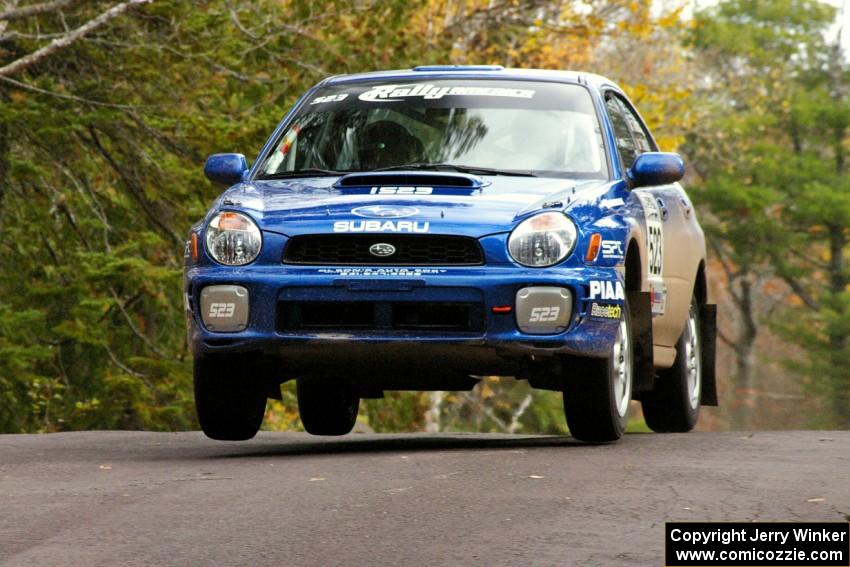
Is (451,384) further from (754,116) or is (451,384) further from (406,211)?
(754,116)

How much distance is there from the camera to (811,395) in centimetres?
5672

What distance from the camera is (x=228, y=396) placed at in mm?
9445

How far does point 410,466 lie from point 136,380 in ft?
34.3

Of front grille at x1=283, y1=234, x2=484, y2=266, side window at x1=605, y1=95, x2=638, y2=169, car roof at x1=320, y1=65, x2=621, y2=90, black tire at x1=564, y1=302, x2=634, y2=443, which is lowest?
black tire at x1=564, y1=302, x2=634, y2=443

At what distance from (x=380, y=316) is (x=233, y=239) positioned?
0.80 meters

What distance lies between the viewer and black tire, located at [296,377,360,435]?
37.2 feet

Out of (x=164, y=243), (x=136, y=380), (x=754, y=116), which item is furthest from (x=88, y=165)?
(x=754, y=116)

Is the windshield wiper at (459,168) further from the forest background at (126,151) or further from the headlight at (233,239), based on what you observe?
the forest background at (126,151)

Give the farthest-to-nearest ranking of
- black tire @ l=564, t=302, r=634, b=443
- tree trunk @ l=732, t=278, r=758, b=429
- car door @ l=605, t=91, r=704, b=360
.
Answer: tree trunk @ l=732, t=278, r=758, b=429
car door @ l=605, t=91, r=704, b=360
black tire @ l=564, t=302, r=634, b=443

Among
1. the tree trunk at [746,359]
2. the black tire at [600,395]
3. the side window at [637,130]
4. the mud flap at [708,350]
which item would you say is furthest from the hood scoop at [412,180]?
the tree trunk at [746,359]

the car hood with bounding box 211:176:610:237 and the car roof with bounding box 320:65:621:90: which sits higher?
the car roof with bounding box 320:65:621:90

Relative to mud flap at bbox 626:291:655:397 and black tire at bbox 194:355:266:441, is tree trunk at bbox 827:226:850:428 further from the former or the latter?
black tire at bbox 194:355:266:441

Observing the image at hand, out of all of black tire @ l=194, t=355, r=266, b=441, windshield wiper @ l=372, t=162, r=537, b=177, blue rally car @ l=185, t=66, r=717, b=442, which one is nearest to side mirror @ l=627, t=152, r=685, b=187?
blue rally car @ l=185, t=66, r=717, b=442

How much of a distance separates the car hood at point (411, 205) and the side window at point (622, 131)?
1.00 meters
